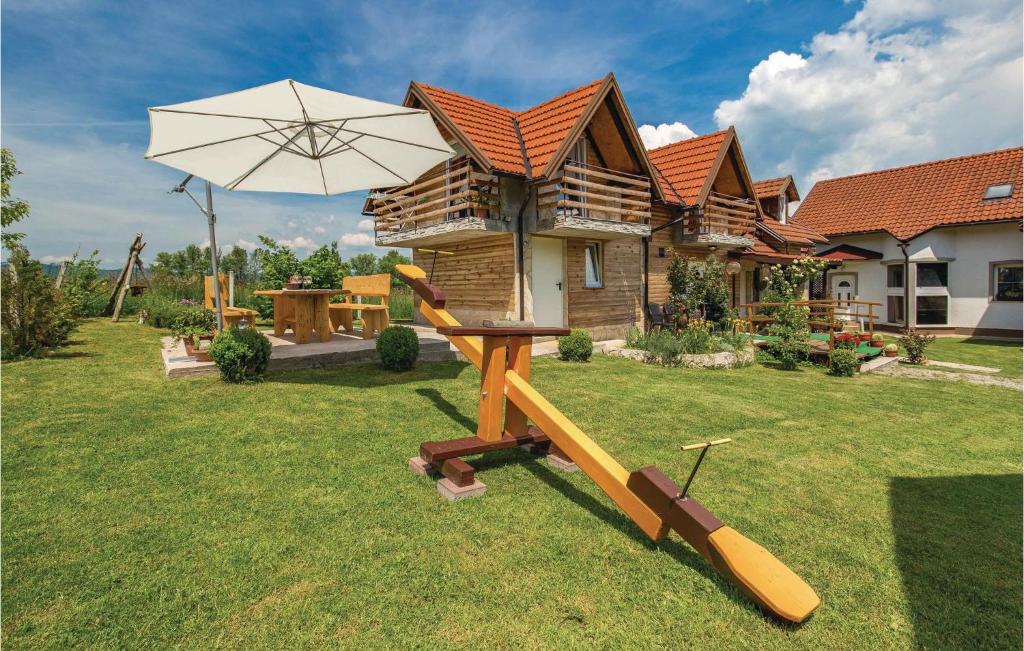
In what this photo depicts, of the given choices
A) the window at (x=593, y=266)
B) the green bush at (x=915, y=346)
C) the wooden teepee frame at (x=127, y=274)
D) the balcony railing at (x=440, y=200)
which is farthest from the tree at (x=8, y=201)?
the green bush at (x=915, y=346)

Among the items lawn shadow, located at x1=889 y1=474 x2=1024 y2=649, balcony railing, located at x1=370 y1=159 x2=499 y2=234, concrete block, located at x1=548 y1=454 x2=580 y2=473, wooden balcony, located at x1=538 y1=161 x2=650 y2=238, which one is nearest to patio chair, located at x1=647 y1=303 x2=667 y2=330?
wooden balcony, located at x1=538 y1=161 x2=650 y2=238

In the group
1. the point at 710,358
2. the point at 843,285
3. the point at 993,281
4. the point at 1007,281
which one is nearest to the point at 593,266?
the point at 710,358

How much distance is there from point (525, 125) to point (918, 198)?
57.7 ft

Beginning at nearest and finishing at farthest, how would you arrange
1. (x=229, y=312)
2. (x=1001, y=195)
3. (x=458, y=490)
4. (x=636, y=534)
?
(x=636, y=534)
(x=458, y=490)
(x=229, y=312)
(x=1001, y=195)

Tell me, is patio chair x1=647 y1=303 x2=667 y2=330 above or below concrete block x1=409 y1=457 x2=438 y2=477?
above

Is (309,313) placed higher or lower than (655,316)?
higher

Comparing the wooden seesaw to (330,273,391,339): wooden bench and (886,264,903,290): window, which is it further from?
(886,264,903,290): window

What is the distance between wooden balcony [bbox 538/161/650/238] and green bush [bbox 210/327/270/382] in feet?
23.8

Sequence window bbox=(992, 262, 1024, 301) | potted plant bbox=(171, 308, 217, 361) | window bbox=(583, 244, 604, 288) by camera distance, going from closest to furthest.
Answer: potted plant bbox=(171, 308, 217, 361) < window bbox=(583, 244, 604, 288) < window bbox=(992, 262, 1024, 301)

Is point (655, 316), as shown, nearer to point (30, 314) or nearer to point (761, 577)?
point (761, 577)

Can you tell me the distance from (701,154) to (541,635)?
1678cm

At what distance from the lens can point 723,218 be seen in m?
16.0

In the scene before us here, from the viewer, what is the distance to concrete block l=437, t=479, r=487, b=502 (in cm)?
337

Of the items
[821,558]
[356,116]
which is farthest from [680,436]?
[356,116]
